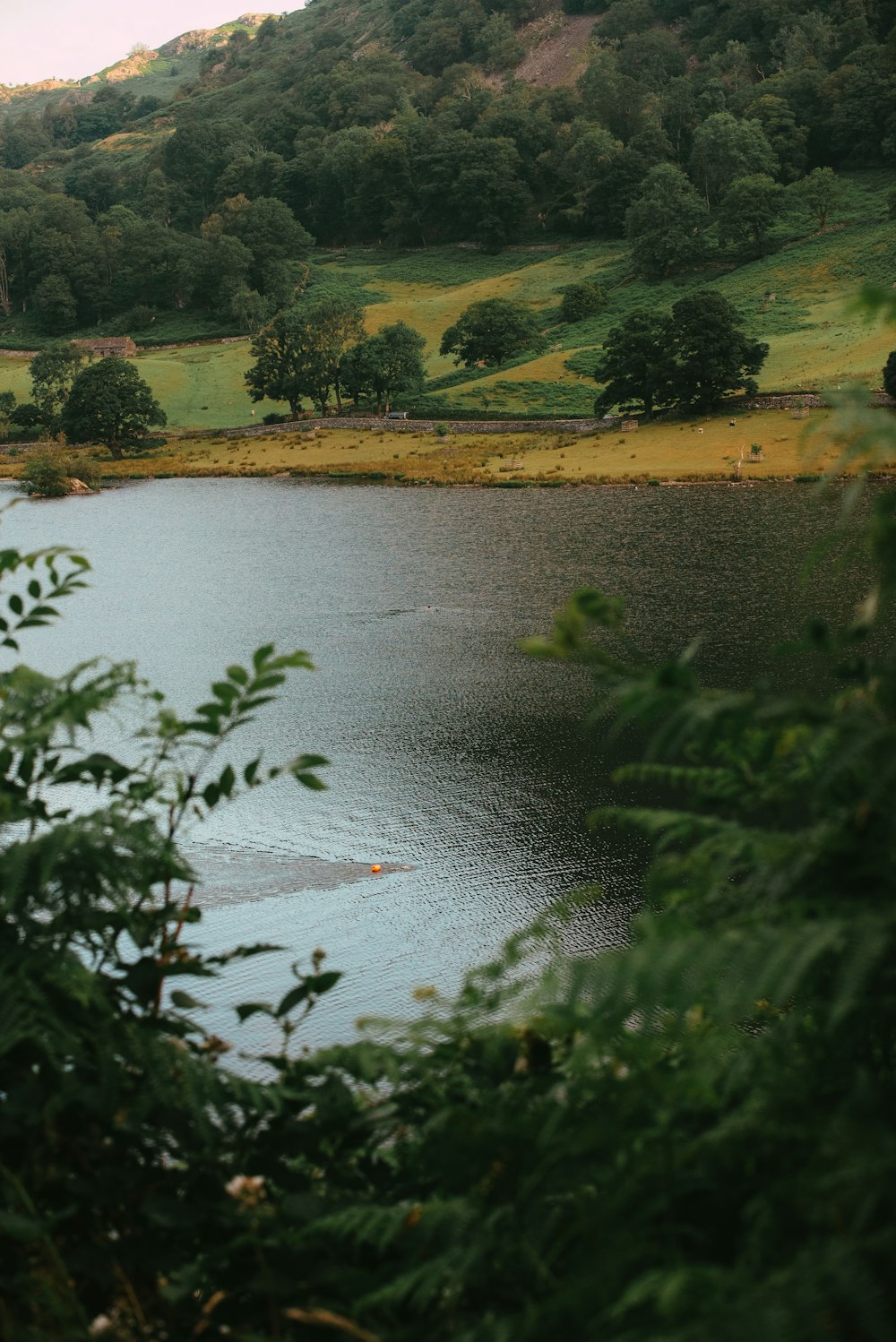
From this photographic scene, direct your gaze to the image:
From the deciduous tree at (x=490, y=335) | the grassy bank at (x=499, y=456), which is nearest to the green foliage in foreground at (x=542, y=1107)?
the grassy bank at (x=499, y=456)

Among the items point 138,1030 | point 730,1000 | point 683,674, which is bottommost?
point 138,1030

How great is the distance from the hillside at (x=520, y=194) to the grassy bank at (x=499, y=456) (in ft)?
22.7

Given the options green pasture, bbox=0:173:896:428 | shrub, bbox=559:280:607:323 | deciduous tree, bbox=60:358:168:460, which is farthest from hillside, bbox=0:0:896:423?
deciduous tree, bbox=60:358:168:460

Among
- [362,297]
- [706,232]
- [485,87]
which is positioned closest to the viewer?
[706,232]

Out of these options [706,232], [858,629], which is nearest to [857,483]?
[858,629]

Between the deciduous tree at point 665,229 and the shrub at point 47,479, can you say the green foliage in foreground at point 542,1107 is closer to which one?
the shrub at point 47,479

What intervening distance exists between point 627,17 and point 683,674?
6450 inches

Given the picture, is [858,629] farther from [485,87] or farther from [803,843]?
[485,87]

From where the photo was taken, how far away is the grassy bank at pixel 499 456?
145ft

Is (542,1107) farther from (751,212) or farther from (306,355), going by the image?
(751,212)

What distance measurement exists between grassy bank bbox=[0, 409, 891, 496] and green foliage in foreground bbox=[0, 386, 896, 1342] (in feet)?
122

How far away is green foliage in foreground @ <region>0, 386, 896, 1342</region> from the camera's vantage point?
1649mm

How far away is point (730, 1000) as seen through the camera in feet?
5.29

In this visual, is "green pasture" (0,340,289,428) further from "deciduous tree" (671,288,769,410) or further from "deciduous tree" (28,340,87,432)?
"deciduous tree" (671,288,769,410)
